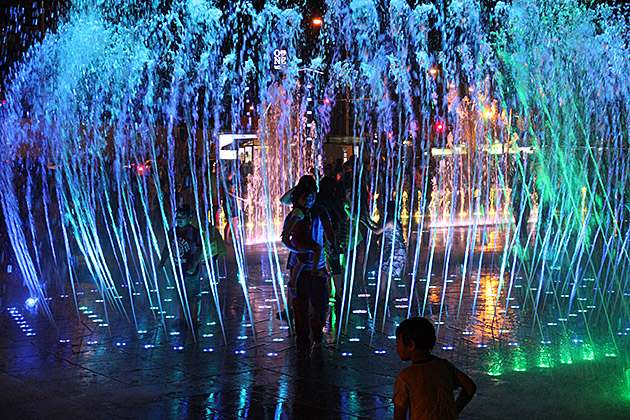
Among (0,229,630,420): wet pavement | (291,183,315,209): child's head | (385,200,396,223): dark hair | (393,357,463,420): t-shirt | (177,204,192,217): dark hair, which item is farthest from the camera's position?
(385,200,396,223): dark hair

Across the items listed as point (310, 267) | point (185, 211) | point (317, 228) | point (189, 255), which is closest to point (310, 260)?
point (310, 267)

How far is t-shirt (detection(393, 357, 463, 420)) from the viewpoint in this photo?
3.42 m

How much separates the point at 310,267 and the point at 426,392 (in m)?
3.80

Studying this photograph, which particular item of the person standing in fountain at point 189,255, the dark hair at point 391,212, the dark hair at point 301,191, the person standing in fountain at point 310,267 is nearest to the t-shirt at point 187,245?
the person standing in fountain at point 189,255

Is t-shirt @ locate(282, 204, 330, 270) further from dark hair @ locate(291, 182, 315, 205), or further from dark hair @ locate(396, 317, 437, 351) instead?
dark hair @ locate(396, 317, 437, 351)

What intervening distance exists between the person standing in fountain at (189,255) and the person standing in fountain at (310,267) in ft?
4.03

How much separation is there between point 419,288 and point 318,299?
359 centimetres

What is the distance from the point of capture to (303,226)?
23.4 feet

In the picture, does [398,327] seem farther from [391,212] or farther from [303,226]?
[391,212]

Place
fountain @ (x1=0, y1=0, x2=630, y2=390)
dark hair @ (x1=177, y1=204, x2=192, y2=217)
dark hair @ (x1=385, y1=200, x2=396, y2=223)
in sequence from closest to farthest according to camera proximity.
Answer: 1. dark hair @ (x1=177, y1=204, x2=192, y2=217)
2. dark hair @ (x1=385, y1=200, x2=396, y2=223)
3. fountain @ (x1=0, y1=0, x2=630, y2=390)

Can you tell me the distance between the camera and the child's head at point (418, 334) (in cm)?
346

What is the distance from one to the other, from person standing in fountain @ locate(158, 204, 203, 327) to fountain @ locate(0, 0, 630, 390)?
20.0 inches

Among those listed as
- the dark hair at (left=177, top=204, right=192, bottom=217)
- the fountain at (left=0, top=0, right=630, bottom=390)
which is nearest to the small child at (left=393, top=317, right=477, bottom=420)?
the fountain at (left=0, top=0, right=630, bottom=390)

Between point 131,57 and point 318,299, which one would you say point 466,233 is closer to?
point 131,57
